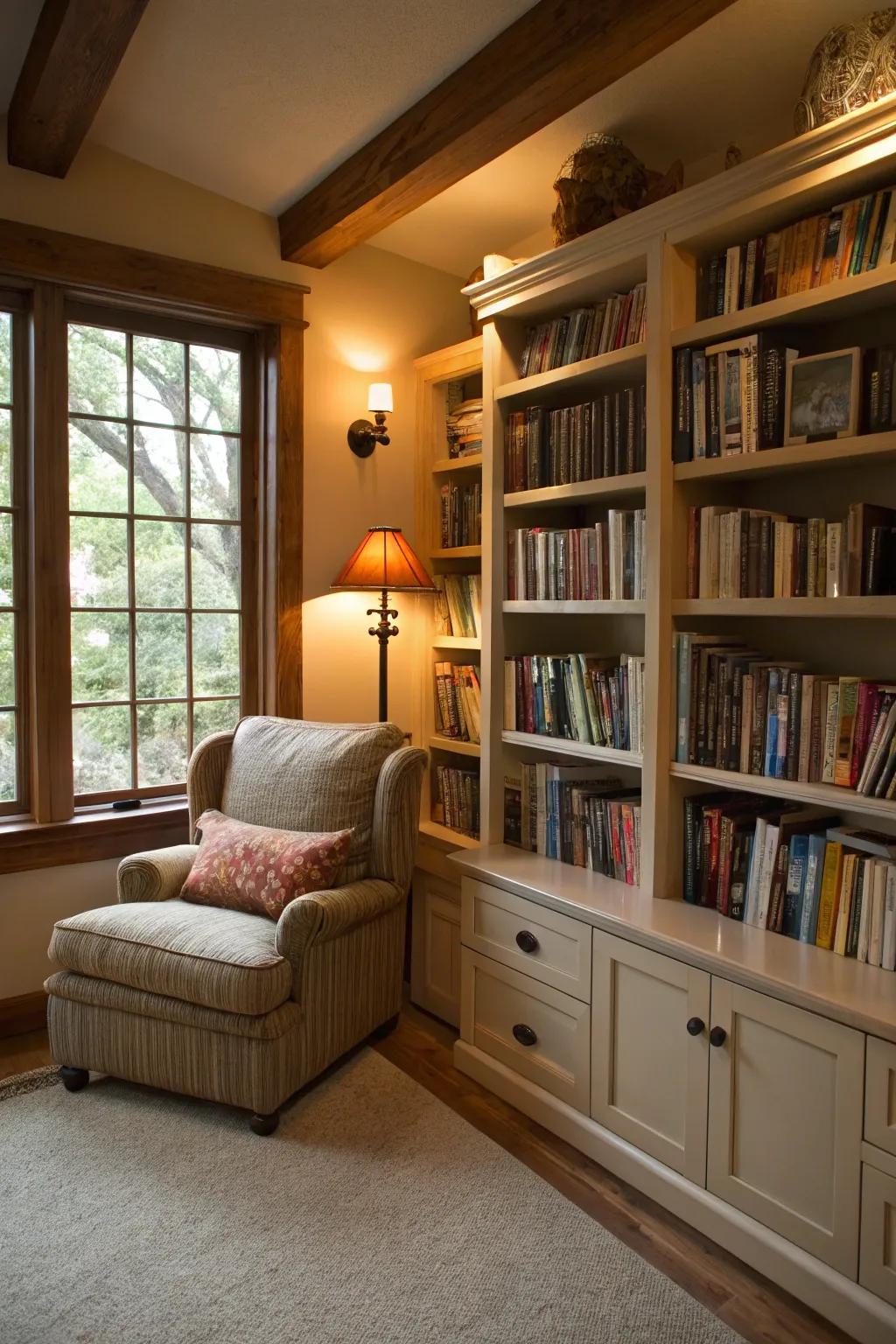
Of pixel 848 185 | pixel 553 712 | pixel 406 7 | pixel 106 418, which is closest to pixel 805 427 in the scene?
pixel 848 185

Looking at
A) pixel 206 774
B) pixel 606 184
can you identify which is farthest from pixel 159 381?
pixel 606 184

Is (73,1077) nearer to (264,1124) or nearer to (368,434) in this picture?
(264,1124)

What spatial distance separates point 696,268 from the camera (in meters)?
2.26

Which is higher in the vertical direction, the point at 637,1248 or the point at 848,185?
the point at 848,185

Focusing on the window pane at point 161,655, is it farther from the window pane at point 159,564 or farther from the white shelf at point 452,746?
the white shelf at point 452,746

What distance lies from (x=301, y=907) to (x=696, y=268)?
6.05 feet

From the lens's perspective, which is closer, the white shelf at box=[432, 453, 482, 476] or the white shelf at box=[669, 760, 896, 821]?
the white shelf at box=[669, 760, 896, 821]

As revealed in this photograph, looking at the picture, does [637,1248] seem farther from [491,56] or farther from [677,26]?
[491,56]

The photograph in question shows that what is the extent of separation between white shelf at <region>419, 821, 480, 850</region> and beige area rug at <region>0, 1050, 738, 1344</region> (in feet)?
2.45

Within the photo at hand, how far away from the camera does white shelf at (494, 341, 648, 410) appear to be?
2.35m

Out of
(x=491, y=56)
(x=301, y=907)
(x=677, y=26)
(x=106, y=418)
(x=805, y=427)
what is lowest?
(x=301, y=907)

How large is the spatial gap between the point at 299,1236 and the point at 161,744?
5.34 feet

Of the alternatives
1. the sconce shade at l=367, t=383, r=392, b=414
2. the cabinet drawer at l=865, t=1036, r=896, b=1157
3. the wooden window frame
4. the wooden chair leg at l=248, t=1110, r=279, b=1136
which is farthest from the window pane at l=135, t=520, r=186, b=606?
the cabinet drawer at l=865, t=1036, r=896, b=1157

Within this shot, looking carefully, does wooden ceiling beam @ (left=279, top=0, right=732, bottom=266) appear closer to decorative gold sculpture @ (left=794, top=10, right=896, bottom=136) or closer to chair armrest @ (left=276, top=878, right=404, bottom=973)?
decorative gold sculpture @ (left=794, top=10, right=896, bottom=136)
